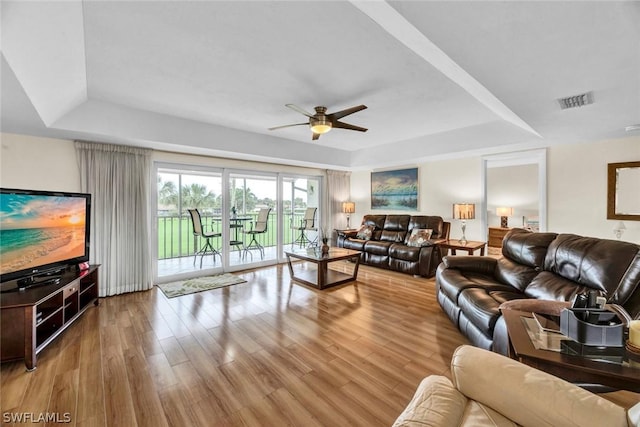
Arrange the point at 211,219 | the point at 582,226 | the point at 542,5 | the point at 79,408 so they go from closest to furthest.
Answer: the point at 542,5 → the point at 79,408 → the point at 582,226 → the point at 211,219

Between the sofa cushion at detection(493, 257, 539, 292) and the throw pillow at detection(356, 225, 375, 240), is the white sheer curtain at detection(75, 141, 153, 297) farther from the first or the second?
the sofa cushion at detection(493, 257, 539, 292)

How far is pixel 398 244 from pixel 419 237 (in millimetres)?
421

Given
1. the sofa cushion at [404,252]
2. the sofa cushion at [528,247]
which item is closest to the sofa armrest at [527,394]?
the sofa cushion at [528,247]

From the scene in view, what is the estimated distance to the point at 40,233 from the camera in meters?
2.46

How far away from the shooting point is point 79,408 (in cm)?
164

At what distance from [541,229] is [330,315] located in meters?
3.68

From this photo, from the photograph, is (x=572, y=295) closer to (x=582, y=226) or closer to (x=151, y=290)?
(x=582, y=226)

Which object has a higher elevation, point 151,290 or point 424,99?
point 424,99

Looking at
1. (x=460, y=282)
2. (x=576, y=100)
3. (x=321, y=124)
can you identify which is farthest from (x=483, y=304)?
(x=321, y=124)

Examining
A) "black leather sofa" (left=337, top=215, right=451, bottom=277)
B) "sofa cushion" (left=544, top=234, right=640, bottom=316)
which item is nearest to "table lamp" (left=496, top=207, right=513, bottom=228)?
"black leather sofa" (left=337, top=215, right=451, bottom=277)

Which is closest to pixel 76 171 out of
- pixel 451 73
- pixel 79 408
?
pixel 79 408

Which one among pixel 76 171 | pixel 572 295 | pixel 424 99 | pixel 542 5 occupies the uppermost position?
pixel 424 99

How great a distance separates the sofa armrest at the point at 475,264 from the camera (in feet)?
10.4

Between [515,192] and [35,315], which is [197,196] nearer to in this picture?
[35,315]
